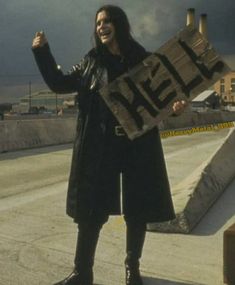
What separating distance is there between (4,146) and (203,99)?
6776 cm

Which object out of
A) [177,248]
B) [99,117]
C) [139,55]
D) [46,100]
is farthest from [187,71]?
[46,100]

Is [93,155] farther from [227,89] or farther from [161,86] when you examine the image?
[227,89]

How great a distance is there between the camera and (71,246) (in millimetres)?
4598

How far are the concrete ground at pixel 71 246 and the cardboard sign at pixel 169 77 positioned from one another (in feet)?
4.14

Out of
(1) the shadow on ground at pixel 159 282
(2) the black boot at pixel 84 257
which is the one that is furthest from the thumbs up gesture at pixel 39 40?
(1) the shadow on ground at pixel 159 282

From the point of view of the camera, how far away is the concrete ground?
385cm

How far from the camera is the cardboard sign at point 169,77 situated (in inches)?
134

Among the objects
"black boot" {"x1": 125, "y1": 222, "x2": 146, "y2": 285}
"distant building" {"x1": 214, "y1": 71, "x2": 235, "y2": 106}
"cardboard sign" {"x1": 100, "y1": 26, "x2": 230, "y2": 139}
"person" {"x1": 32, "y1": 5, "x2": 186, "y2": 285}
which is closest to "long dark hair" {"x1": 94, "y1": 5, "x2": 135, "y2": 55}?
"person" {"x1": 32, "y1": 5, "x2": 186, "y2": 285}

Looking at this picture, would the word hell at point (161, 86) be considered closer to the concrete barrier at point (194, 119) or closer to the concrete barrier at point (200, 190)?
the concrete barrier at point (200, 190)

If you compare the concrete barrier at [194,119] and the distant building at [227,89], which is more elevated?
the concrete barrier at [194,119]

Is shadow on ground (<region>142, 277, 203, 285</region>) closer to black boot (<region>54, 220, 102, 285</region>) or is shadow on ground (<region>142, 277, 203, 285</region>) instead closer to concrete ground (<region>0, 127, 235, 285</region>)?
concrete ground (<region>0, 127, 235, 285</region>)

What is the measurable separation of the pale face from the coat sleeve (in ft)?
0.80

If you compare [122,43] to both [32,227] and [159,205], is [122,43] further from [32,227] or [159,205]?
[32,227]

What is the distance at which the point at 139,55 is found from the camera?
11.2 feet
